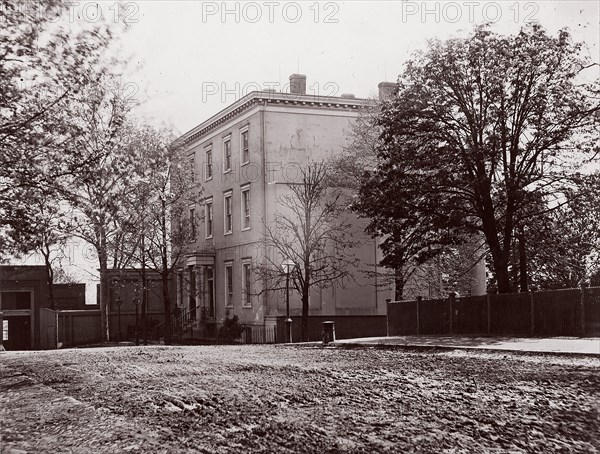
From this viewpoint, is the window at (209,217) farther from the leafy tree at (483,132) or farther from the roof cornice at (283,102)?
the leafy tree at (483,132)

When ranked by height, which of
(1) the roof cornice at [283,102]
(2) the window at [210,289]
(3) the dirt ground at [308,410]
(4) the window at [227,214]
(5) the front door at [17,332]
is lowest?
(5) the front door at [17,332]

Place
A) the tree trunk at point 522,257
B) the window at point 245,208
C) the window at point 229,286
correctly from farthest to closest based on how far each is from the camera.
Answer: the window at point 229,286
the window at point 245,208
the tree trunk at point 522,257

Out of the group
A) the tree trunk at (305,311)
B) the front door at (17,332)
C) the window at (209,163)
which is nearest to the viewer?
the tree trunk at (305,311)

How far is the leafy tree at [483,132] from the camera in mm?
28094

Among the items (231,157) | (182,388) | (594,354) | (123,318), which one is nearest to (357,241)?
(231,157)

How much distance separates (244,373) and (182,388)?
2.35 m

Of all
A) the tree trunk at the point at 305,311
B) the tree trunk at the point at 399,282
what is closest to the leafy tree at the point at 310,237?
the tree trunk at the point at 305,311

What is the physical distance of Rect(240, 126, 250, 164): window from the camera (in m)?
41.1

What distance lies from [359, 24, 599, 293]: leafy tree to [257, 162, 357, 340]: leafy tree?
681 cm

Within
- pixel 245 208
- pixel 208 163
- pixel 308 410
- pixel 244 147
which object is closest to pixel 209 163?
pixel 208 163

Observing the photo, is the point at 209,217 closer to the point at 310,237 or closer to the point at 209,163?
the point at 209,163

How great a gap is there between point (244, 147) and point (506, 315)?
63.9ft

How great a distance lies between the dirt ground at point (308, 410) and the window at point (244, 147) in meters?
27.6

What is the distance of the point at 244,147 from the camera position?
4162 centimetres
